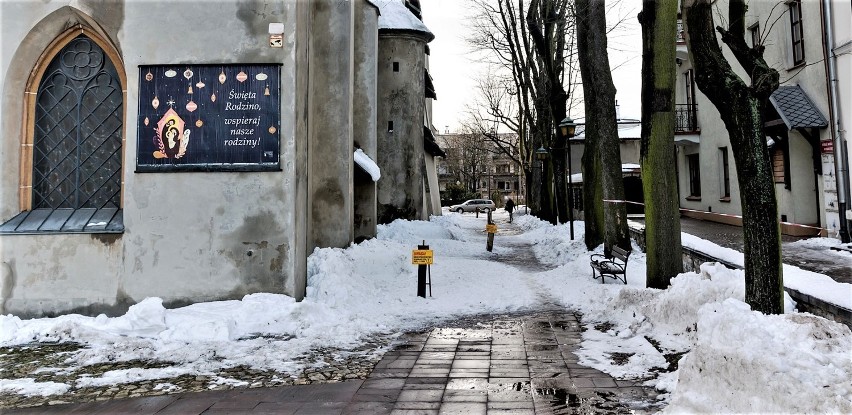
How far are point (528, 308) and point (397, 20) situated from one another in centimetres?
1592

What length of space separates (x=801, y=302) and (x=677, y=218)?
3.01 meters

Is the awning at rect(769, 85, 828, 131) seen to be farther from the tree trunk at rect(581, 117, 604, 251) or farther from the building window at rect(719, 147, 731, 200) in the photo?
the building window at rect(719, 147, 731, 200)

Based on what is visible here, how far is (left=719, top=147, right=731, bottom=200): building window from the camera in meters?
21.2

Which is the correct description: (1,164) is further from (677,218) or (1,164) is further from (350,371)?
(677,218)

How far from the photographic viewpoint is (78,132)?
8.52 m

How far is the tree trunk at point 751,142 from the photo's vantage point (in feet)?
16.9

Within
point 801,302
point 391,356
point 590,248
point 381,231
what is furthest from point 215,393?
point 381,231

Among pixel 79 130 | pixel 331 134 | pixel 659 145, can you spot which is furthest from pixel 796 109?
pixel 79 130

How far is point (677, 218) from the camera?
8.56 m

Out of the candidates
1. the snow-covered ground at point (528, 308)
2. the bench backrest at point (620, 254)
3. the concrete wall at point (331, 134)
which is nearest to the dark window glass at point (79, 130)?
the snow-covered ground at point (528, 308)

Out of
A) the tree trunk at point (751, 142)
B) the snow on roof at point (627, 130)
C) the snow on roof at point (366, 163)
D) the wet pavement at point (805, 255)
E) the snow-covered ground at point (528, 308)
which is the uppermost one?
the snow on roof at point (627, 130)

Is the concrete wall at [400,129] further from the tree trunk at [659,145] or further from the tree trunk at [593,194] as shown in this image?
the tree trunk at [659,145]

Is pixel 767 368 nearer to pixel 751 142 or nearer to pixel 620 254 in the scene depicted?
pixel 751 142

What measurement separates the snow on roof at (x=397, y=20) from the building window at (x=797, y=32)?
12261 millimetres
